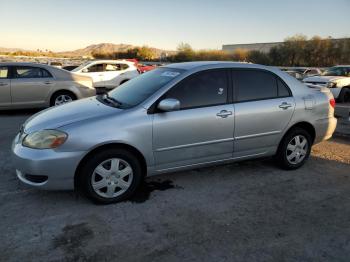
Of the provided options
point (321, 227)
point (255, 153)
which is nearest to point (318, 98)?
point (255, 153)

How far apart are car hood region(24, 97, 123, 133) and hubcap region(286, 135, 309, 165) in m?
2.60

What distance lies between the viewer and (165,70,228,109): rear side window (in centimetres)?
428

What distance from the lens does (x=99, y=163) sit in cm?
383

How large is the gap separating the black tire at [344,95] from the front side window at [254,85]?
914 cm

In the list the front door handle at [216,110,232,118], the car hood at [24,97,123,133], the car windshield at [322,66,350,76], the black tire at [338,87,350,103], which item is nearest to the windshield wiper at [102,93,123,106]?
the car hood at [24,97,123,133]

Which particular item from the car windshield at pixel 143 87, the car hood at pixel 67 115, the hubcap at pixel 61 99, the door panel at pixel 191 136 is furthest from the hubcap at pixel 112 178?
the hubcap at pixel 61 99

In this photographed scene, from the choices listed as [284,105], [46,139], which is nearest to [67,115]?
[46,139]

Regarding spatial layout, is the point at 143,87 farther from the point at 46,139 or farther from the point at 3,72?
the point at 3,72

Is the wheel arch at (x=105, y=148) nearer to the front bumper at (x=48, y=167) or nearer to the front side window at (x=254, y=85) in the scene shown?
the front bumper at (x=48, y=167)

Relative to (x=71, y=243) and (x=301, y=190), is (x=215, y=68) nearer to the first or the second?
(x=301, y=190)

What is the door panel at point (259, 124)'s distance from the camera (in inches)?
181

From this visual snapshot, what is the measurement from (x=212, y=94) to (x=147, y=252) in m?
2.20

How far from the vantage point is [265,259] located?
118 inches

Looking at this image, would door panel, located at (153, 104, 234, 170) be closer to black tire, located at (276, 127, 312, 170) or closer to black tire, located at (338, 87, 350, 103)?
black tire, located at (276, 127, 312, 170)
